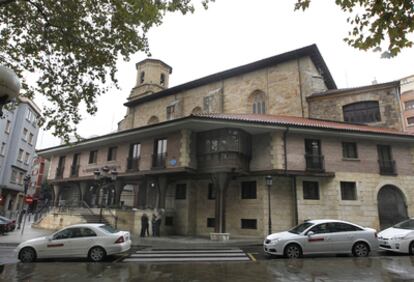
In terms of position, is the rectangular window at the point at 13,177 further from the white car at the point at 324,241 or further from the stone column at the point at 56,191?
the white car at the point at 324,241

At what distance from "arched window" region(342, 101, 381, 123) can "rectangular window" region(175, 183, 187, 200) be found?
15.7 metres

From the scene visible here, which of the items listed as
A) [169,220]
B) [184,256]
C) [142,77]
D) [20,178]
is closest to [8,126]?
[20,178]

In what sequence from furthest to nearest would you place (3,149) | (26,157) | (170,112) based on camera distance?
(26,157)
(3,149)
(170,112)

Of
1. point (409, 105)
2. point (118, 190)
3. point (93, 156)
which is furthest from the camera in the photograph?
point (409, 105)

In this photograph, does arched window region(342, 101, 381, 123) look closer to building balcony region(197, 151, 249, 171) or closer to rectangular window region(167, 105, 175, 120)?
building balcony region(197, 151, 249, 171)

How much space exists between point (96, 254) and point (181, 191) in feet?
36.1

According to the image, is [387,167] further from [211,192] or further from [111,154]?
[111,154]

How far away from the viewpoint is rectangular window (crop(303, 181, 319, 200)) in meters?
18.6

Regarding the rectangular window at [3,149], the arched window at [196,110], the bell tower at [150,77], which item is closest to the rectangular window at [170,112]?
the arched window at [196,110]

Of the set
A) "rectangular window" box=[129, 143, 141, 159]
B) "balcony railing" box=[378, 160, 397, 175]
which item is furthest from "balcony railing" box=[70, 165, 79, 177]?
"balcony railing" box=[378, 160, 397, 175]

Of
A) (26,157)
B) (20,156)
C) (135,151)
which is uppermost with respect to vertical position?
(26,157)

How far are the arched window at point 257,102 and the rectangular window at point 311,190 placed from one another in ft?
37.6

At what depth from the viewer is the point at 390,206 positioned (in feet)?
63.2

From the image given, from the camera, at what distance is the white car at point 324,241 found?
1076 cm
